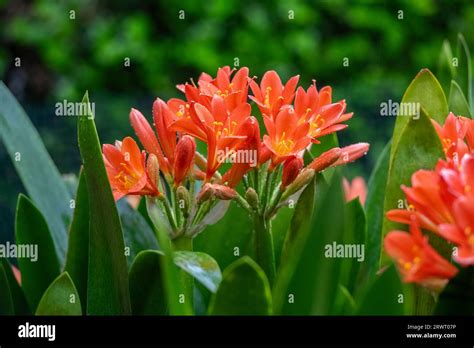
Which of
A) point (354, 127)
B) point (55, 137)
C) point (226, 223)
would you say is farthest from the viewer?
point (354, 127)

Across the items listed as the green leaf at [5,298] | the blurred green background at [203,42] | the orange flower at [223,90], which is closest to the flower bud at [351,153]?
the orange flower at [223,90]

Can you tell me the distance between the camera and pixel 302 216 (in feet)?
2.78

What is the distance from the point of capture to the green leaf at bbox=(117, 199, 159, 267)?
1.01m

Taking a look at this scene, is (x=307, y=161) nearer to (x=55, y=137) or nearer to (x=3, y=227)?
(x=3, y=227)

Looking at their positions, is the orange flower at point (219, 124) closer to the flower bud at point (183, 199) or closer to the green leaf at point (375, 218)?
the flower bud at point (183, 199)

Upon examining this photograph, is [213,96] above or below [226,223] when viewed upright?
above

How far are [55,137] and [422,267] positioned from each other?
2370mm

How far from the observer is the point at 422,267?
2.38 ft

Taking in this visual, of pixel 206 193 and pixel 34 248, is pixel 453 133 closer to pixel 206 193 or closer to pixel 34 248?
pixel 206 193

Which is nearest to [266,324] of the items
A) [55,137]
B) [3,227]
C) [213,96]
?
[213,96]

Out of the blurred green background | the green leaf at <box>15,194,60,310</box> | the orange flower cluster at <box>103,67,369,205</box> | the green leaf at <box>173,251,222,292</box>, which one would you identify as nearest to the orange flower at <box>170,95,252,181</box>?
the orange flower cluster at <box>103,67,369,205</box>

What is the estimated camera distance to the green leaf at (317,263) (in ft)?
2.40

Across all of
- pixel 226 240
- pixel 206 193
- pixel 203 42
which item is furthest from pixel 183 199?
pixel 203 42

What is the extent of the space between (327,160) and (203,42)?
2618mm
